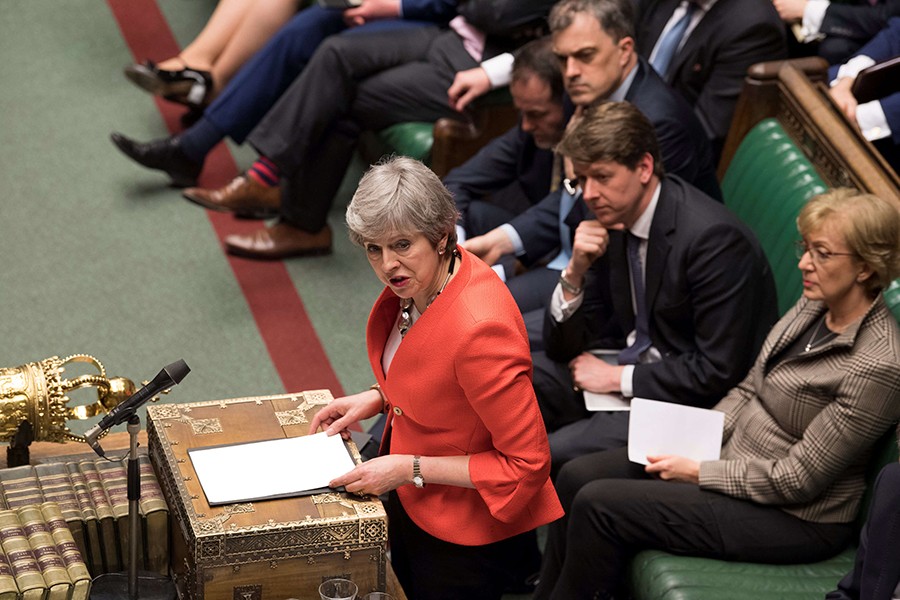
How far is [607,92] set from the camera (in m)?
3.90

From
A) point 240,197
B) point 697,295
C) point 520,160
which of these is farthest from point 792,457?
point 240,197

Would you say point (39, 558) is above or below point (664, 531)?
above

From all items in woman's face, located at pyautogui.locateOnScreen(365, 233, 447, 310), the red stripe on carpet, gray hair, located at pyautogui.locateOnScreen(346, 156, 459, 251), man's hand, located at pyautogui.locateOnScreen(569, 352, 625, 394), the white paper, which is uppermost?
gray hair, located at pyautogui.locateOnScreen(346, 156, 459, 251)

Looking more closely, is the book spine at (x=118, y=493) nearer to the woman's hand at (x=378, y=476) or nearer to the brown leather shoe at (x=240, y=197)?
the woman's hand at (x=378, y=476)

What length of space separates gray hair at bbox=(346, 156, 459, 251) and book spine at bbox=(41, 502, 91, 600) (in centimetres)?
84

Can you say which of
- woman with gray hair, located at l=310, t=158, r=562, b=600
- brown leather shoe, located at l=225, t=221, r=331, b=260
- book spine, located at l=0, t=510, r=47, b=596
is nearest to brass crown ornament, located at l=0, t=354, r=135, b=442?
book spine, located at l=0, t=510, r=47, b=596

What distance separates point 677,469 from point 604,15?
59.4 inches

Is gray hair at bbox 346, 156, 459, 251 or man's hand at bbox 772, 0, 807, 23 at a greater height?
gray hair at bbox 346, 156, 459, 251

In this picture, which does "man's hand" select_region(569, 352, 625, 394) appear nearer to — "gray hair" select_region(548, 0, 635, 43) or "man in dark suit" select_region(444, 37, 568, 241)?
"man in dark suit" select_region(444, 37, 568, 241)

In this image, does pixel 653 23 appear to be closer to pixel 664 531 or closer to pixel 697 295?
pixel 697 295

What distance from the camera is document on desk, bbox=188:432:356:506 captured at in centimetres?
251

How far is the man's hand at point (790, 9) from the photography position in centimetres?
452

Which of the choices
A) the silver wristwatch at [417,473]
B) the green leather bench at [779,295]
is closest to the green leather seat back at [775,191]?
the green leather bench at [779,295]

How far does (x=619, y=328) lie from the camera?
361 centimetres
